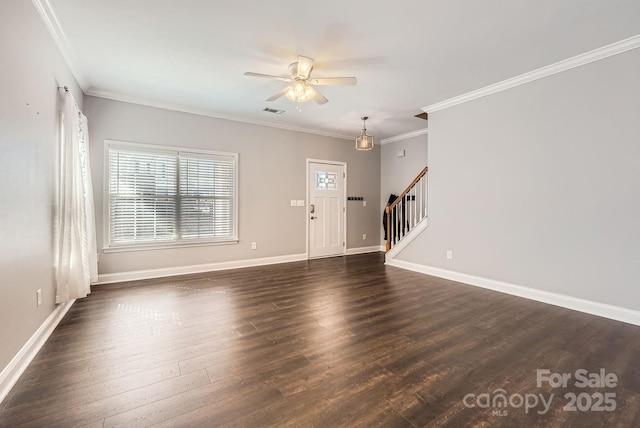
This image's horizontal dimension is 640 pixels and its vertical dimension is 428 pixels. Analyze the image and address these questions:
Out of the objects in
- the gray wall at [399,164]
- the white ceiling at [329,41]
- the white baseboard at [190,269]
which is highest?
the white ceiling at [329,41]

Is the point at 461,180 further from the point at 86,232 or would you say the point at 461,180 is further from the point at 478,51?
the point at 86,232

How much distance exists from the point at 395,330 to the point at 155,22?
358cm

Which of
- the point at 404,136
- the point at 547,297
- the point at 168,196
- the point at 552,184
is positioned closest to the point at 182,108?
the point at 168,196

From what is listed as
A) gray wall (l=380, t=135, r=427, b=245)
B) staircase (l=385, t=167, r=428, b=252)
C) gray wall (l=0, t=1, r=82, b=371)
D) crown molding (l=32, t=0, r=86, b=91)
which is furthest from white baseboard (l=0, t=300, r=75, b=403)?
gray wall (l=380, t=135, r=427, b=245)

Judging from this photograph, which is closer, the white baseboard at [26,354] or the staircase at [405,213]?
the white baseboard at [26,354]

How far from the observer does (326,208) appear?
20.8 feet

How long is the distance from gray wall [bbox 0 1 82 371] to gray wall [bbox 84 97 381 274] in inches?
58.7

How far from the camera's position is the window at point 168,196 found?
4223 millimetres

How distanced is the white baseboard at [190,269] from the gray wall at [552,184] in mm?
2995

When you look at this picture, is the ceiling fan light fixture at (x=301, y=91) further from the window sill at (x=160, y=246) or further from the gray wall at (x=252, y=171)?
the window sill at (x=160, y=246)

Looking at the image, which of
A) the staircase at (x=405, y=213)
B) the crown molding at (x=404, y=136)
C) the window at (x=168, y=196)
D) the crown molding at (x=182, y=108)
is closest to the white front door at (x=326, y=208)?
the crown molding at (x=182, y=108)

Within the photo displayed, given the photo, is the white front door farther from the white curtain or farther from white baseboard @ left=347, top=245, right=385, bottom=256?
the white curtain

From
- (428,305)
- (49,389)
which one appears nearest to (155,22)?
(49,389)

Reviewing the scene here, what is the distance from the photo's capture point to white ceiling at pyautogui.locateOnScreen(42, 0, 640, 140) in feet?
7.68
